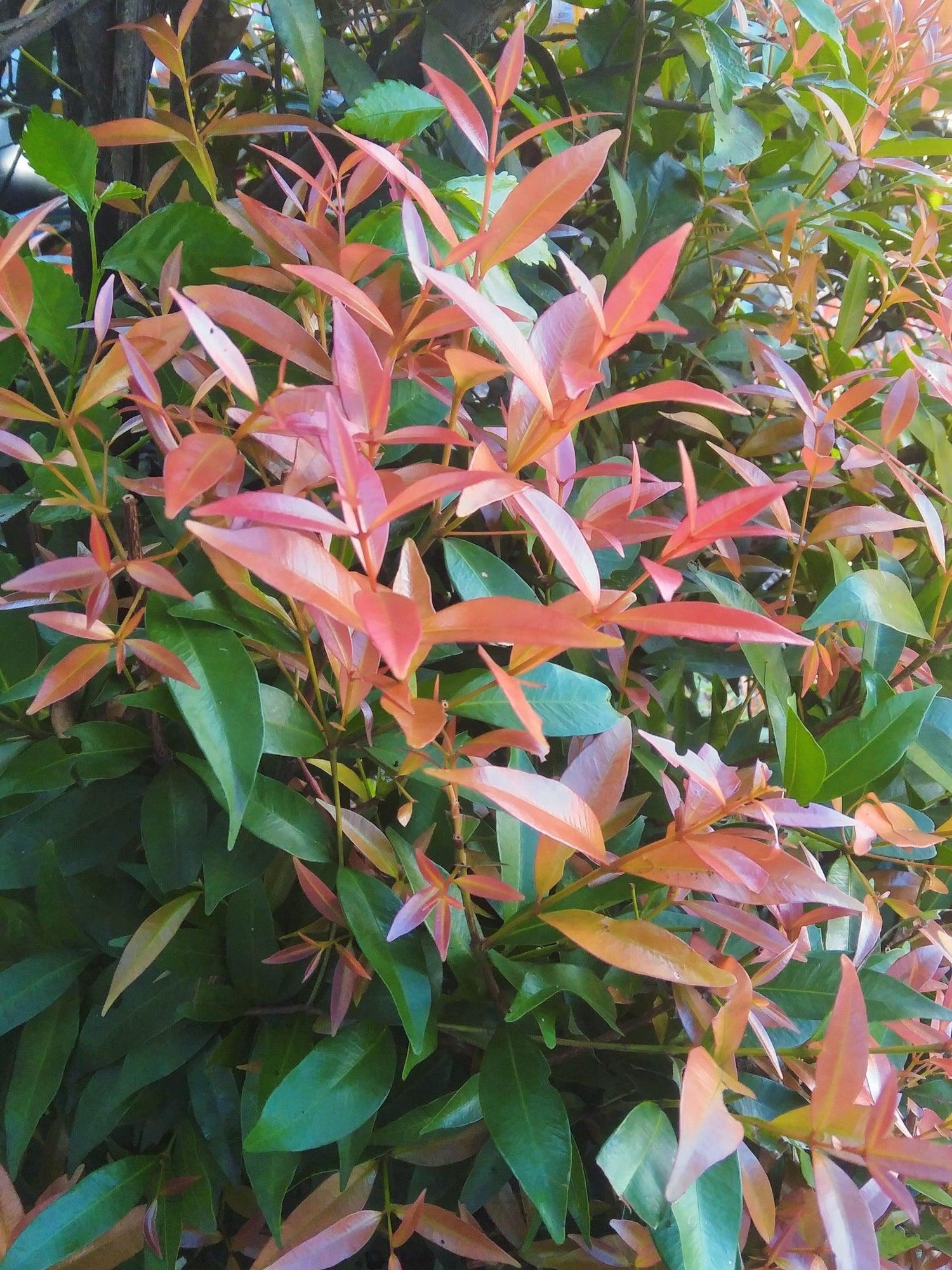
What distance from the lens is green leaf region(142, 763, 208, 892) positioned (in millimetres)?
412

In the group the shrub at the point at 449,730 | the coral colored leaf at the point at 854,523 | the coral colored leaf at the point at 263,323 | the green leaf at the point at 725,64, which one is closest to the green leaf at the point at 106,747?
the shrub at the point at 449,730

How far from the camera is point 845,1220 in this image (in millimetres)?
327

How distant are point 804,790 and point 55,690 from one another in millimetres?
356

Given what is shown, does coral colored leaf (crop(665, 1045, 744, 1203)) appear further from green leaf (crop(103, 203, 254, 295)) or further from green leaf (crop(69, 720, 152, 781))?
green leaf (crop(103, 203, 254, 295))

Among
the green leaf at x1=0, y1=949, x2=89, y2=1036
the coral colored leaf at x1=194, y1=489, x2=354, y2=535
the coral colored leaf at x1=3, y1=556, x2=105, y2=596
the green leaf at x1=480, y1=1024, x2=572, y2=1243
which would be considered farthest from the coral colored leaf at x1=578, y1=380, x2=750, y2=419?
the green leaf at x1=0, y1=949, x2=89, y2=1036

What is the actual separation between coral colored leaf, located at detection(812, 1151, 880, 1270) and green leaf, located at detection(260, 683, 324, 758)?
0.91 feet

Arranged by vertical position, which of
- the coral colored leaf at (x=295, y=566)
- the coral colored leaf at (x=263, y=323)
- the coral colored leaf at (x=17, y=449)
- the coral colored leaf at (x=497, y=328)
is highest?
the coral colored leaf at (x=497, y=328)

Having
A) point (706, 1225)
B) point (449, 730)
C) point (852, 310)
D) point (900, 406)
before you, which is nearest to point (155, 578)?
point (449, 730)

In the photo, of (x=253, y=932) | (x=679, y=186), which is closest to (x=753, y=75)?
(x=679, y=186)

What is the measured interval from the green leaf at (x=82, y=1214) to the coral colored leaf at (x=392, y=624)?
389 millimetres

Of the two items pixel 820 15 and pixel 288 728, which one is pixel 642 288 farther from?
pixel 820 15

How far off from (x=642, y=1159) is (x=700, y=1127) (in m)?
0.09

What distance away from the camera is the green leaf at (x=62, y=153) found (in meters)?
0.38

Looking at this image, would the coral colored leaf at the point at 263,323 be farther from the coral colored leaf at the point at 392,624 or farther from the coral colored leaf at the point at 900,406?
the coral colored leaf at the point at 900,406
